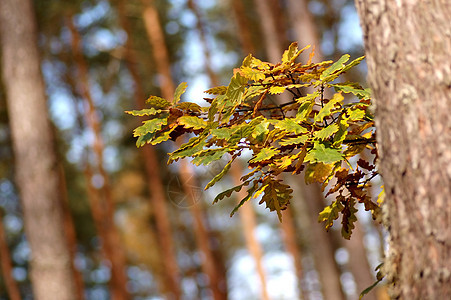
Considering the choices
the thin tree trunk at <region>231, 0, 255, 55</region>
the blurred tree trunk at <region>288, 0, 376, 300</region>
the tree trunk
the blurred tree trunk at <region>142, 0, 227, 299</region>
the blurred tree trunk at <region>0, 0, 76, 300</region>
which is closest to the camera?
the tree trunk

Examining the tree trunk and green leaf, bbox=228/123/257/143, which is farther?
green leaf, bbox=228/123/257/143

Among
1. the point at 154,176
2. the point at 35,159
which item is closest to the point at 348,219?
the point at 35,159

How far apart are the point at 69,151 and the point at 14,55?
456 inches

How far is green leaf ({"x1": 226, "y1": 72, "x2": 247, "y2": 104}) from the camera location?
188 cm

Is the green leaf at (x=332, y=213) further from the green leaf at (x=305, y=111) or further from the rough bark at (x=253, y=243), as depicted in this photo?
the rough bark at (x=253, y=243)

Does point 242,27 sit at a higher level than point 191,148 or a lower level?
higher

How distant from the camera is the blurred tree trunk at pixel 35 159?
509cm

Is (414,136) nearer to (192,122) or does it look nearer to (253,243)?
(192,122)

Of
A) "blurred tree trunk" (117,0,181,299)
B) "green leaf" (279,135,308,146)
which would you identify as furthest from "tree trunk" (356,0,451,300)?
"blurred tree trunk" (117,0,181,299)

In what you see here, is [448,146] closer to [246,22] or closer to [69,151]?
[246,22]

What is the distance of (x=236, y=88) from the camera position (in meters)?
1.89

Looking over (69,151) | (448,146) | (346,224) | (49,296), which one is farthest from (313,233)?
(69,151)

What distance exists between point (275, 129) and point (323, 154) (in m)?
0.23

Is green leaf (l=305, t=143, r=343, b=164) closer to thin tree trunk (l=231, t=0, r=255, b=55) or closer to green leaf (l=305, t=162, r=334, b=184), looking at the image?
green leaf (l=305, t=162, r=334, b=184)
